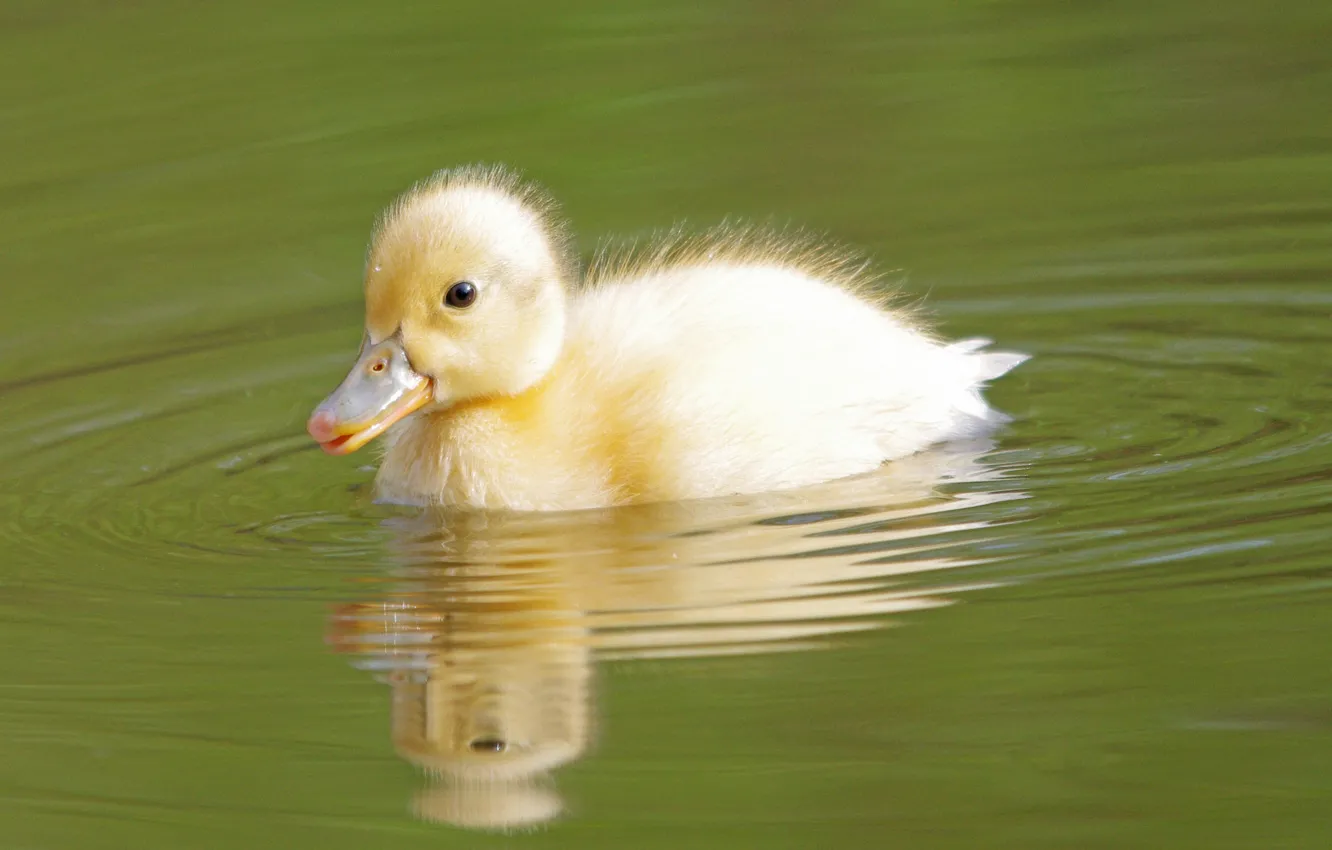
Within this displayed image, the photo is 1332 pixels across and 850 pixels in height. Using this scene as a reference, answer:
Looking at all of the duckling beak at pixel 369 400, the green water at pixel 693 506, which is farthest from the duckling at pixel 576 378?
the green water at pixel 693 506

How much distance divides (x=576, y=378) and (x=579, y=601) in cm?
95

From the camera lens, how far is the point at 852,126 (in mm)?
7828

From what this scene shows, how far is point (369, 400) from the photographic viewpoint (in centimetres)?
521

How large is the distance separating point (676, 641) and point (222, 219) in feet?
12.0

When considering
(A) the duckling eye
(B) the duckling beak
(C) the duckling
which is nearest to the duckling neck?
(C) the duckling

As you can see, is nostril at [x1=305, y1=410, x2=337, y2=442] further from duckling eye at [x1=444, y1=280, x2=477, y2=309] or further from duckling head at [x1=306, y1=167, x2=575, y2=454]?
duckling eye at [x1=444, y1=280, x2=477, y2=309]

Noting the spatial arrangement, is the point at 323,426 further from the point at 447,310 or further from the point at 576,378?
the point at 576,378

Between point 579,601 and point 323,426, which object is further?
point 323,426

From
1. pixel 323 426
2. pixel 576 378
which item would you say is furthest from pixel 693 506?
pixel 323 426

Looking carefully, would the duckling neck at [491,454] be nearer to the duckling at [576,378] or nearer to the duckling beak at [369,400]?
the duckling at [576,378]

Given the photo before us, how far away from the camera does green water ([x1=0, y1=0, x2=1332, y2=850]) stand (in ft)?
12.3

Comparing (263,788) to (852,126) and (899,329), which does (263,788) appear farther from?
(852,126)

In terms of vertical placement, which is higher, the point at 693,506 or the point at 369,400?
the point at 369,400

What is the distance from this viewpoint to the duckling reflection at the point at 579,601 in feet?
12.9
